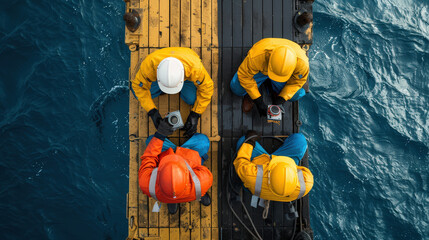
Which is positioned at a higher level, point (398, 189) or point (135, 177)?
point (135, 177)

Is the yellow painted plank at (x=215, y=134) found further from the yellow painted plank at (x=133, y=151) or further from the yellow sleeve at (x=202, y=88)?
the yellow painted plank at (x=133, y=151)

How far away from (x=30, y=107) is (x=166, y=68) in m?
5.37

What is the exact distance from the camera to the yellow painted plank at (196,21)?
5020 millimetres

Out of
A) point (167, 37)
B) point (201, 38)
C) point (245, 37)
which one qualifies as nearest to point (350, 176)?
point (245, 37)

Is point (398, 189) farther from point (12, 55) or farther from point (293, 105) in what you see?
Result: point (12, 55)

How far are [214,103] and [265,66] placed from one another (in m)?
1.37

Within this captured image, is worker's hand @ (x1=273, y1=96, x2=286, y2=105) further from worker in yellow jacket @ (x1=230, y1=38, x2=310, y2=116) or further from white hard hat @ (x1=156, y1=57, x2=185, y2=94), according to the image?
white hard hat @ (x1=156, y1=57, x2=185, y2=94)

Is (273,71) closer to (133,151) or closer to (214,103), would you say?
(214,103)

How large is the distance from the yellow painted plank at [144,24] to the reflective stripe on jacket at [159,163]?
7.24 feet

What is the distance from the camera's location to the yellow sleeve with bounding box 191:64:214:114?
4.09 m

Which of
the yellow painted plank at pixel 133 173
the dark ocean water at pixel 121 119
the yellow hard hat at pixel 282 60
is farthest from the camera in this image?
the dark ocean water at pixel 121 119

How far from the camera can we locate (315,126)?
6.80 m

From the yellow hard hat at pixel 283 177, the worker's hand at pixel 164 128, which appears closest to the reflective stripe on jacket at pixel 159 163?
the worker's hand at pixel 164 128

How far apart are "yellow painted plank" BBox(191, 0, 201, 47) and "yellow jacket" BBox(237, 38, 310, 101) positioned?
4.56 feet
